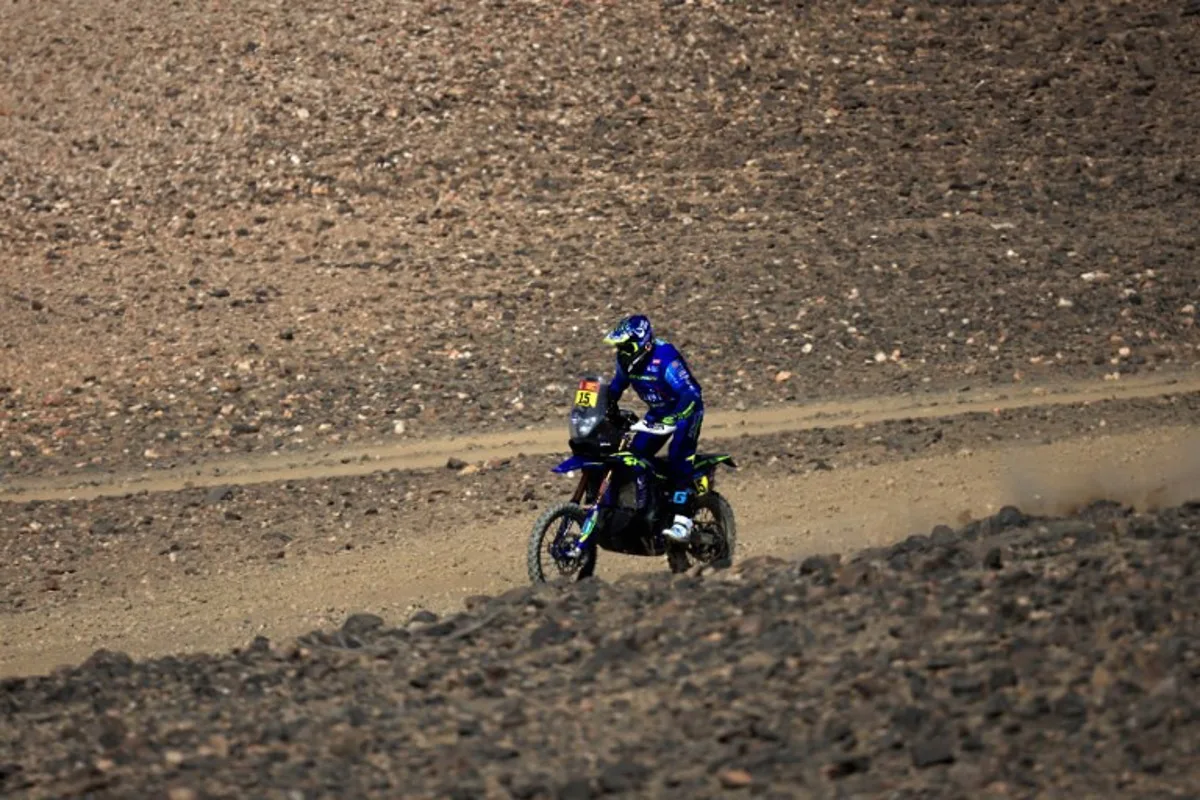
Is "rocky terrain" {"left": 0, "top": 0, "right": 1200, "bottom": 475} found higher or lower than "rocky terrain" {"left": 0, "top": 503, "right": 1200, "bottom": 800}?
higher

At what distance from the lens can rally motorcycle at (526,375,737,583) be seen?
45.2ft

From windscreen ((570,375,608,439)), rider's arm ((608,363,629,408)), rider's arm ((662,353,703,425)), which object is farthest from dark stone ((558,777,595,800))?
rider's arm ((662,353,703,425))

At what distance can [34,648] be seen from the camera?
1561cm

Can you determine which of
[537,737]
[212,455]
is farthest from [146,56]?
[537,737]

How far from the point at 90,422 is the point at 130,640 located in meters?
8.30

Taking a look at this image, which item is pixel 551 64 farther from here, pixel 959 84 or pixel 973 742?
pixel 973 742

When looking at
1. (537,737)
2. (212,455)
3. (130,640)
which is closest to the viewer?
(537,737)

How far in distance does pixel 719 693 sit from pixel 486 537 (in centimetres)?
754

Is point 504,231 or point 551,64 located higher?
point 551,64

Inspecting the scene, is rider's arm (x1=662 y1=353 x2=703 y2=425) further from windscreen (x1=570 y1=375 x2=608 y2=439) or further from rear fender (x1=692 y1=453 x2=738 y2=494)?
windscreen (x1=570 y1=375 x2=608 y2=439)

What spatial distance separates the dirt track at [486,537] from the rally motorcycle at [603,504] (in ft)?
4.66

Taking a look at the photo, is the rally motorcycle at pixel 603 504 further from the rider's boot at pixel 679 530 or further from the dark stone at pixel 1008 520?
the dark stone at pixel 1008 520

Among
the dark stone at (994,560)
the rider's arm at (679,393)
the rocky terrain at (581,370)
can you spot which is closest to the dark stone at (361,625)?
the rocky terrain at (581,370)

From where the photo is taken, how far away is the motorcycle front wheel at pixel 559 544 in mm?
13852
